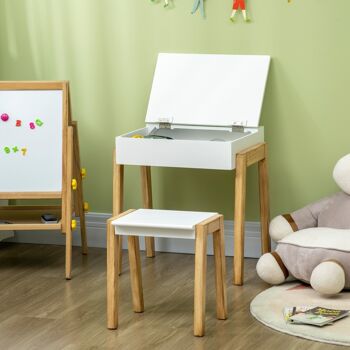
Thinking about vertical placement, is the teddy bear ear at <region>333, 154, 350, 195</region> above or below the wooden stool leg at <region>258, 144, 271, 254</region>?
above

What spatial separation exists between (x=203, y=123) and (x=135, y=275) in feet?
2.92

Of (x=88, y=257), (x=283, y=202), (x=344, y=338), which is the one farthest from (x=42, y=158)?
(x=344, y=338)

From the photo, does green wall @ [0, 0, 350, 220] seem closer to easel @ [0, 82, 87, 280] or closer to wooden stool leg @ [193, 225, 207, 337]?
easel @ [0, 82, 87, 280]

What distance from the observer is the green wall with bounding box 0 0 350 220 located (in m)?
3.83

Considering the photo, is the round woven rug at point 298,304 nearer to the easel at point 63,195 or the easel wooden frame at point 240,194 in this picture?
the easel wooden frame at point 240,194

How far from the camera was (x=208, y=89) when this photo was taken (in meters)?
3.90

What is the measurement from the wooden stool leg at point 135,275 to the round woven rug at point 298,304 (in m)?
0.42

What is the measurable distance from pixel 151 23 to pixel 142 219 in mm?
1316

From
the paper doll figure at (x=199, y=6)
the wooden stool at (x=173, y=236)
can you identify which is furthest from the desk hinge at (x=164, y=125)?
the wooden stool at (x=173, y=236)

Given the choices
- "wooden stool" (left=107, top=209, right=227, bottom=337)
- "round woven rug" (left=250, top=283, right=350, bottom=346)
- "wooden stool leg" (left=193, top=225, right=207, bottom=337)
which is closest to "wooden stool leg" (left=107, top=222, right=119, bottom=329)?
"wooden stool" (left=107, top=209, right=227, bottom=337)

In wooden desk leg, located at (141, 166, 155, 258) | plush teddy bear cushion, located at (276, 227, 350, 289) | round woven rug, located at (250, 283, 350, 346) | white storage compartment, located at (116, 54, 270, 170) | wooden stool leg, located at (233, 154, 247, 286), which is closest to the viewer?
round woven rug, located at (250, 283, 350, 346)

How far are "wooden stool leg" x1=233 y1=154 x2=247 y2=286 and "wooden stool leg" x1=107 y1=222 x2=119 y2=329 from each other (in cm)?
70

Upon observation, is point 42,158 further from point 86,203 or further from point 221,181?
point 221,181

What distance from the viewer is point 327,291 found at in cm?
331
